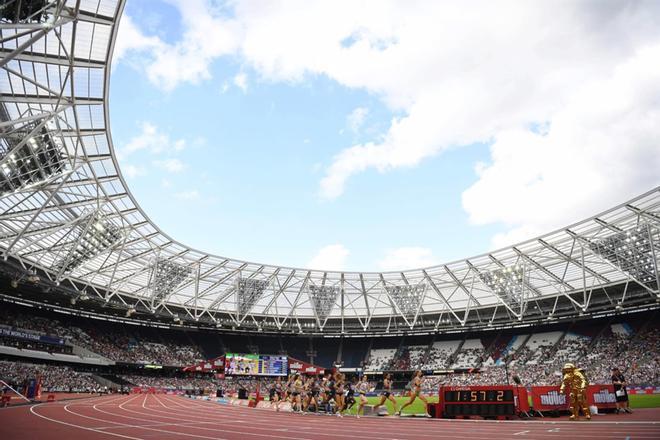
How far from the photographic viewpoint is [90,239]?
35.5 m

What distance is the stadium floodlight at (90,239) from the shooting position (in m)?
32.7

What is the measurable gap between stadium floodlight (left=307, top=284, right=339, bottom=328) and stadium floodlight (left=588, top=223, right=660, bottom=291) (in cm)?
2900

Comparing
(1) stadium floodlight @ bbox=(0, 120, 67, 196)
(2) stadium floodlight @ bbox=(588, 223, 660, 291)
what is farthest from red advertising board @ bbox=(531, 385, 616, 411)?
(1) stadium floodlight @ bbox=(0, 120, 67, 196)

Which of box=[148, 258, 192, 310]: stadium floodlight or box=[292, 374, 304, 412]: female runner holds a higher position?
box=[148, 258, 192, 310]: stadium floodlight

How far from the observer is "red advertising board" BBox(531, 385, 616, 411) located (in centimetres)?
1641

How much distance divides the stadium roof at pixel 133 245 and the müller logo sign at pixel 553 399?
20.7 metres

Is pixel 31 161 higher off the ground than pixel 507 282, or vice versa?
pixel 31 161

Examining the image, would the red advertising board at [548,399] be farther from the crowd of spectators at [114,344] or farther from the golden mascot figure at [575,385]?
the crowd of spectators at [114,344]

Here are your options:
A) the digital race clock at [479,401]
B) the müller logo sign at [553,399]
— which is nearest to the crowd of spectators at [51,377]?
the digital race clock at [479,401]

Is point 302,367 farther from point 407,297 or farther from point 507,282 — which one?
point 507,282

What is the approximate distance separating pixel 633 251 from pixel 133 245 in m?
42.3

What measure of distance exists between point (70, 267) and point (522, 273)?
138ft

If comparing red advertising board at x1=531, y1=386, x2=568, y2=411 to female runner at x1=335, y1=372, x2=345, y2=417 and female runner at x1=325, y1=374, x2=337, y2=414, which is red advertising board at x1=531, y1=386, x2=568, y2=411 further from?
female runner at x1=325, y1=374, x2=337, y2=414

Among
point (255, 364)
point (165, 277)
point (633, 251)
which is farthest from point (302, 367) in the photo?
point (633, 251)
